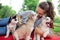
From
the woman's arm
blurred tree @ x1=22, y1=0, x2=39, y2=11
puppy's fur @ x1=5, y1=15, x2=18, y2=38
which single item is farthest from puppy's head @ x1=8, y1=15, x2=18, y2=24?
the woman's arm

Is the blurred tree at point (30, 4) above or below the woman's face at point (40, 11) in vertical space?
above

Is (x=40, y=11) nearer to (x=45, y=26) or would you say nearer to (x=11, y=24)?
(x=45, y=26)

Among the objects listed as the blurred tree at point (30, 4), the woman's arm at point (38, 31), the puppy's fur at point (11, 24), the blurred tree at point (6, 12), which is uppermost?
the blurred tree at point (30, 4)

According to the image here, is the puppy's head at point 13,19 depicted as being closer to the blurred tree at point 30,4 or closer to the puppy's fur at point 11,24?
the puppy's fur at point 11,24

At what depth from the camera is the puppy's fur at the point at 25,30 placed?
191 cm

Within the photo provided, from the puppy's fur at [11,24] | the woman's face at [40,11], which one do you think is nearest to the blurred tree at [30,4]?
the woman's face at [40,11]

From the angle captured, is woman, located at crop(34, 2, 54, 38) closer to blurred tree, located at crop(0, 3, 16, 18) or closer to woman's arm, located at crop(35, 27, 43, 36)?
woman's arm, located at crop(35, 27, 43, 36)

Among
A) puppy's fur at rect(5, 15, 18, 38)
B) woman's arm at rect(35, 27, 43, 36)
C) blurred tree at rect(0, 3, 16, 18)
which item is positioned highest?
blurred tree at rect(0, 3, 16, 18)

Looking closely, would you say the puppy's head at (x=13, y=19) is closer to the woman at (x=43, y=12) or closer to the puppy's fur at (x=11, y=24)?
→ the puppy's fur at (x=11, y=24)

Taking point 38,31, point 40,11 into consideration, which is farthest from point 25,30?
point 40,11

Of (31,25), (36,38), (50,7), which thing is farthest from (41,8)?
(36,38)

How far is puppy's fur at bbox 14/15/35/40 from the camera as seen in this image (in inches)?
75.3

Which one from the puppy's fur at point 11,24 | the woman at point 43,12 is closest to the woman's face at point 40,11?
the woman at point 43,12

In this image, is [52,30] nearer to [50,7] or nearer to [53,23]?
[53,23]
